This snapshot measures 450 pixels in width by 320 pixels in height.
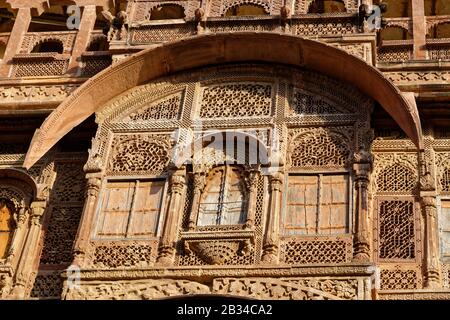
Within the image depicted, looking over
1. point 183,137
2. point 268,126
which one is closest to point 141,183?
point 183,137

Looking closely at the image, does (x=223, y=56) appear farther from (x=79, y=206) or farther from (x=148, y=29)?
(x=79, y=206)

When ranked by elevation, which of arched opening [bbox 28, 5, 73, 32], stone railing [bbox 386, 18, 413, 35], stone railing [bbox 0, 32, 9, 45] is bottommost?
stone railing [bbox 0, 32, 9, 45]

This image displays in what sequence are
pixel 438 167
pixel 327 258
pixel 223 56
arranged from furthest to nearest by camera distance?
pixel 223 56
pixel 438 167
pixel 327 258

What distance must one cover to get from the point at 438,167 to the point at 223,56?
2.85 m

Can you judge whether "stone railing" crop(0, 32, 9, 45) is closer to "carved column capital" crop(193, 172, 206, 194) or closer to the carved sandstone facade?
the carved sandstone facade

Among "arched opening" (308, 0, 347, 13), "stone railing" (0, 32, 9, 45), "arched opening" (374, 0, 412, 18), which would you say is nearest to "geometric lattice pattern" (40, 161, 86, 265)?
"stone railing" (0, 32, 9, 45)

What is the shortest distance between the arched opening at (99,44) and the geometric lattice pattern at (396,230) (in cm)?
429

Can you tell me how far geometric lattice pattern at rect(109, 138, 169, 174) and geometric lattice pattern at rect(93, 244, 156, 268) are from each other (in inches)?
41.7

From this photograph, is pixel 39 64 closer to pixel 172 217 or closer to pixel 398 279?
pixel 172 217

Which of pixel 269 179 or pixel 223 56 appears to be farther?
pixel 223 56

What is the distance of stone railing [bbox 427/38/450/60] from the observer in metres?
13.6
